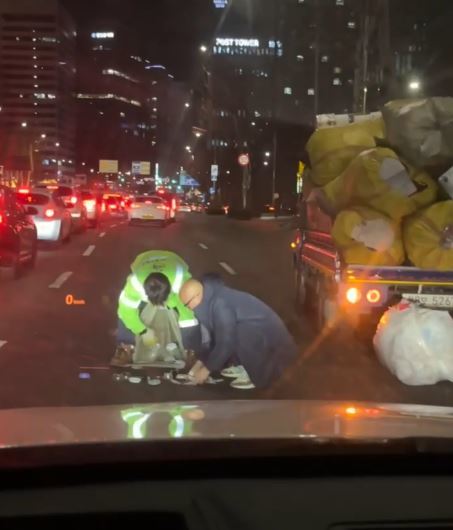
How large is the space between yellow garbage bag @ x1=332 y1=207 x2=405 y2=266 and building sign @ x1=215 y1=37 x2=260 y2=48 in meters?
115

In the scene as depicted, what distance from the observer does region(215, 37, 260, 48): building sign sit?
408ft

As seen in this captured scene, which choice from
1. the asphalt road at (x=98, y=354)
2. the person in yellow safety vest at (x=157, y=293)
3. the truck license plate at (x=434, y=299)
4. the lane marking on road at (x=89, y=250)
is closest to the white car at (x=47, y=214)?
the lane marking on road at (x=89, y=250)

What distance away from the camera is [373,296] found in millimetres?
9641

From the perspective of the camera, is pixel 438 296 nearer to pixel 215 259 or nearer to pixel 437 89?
pixel 215 259

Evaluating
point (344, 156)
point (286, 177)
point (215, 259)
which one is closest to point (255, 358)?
point (344, 156)

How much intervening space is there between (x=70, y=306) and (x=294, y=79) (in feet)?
332

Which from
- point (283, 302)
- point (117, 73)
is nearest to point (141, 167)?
point (117, 73)

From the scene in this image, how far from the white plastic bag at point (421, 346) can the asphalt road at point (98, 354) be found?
11 centimetres

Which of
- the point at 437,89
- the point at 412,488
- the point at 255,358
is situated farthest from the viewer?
the point at 437,89

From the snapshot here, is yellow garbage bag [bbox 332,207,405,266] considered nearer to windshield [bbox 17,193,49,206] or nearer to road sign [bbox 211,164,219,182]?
windshield [bbox 17,193,49,206]

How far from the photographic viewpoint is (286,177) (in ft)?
324

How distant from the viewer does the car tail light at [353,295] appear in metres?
9.66

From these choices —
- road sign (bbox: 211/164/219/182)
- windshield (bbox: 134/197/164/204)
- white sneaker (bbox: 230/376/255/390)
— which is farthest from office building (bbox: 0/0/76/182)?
white sneaker (bbox: 230/376/255/390)

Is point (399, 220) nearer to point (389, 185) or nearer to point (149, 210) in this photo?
point (389, 185)
